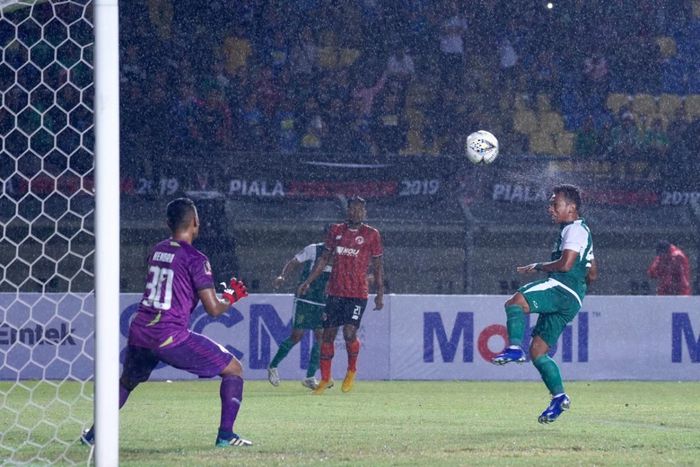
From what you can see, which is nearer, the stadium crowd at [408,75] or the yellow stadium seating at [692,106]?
the stadium crowd at [408,75]

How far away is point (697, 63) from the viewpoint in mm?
22391

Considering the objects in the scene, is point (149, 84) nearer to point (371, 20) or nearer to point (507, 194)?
point (371, 20)

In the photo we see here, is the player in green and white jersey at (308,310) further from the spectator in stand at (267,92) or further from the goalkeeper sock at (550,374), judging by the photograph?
the spectator in stand at (267,92)

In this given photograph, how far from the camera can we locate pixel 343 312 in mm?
12445

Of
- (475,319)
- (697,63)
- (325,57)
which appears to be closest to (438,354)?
(475,319)

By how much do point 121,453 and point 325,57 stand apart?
1511 cm

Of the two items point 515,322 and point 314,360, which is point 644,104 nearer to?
point 314,360

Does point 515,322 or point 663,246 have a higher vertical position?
point 663,246

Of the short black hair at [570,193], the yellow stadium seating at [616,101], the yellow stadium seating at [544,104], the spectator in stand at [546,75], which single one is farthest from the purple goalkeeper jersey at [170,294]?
the yellow stadium seating at [616,101]

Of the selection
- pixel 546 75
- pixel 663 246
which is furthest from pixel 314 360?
pixel 546 75

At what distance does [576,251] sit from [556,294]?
352mm

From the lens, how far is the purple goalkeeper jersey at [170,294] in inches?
275

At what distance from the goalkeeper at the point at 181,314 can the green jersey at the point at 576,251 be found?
2.81 meters

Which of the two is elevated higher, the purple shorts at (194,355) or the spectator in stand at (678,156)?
the spectator in stand at (678,156)
